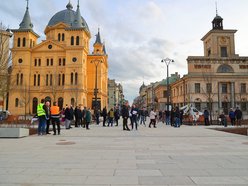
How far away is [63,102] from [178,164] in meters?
59.6

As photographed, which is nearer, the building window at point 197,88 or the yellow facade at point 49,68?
the yellow facade at point 49,68

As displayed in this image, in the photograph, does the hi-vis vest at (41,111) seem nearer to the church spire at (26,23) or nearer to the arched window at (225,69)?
the church spire at (26,23)

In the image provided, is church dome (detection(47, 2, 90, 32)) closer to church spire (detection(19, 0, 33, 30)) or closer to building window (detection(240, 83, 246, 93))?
church spire (detection(19, 0, 33, 30))

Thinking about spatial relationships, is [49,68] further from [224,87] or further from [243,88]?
[243,88]

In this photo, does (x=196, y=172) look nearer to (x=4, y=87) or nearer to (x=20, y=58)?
(x=4, y=87)

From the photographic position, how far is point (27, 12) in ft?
233

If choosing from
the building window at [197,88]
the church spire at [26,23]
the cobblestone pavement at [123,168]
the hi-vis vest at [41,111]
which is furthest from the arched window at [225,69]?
the cobblestone pavement at [123,168]

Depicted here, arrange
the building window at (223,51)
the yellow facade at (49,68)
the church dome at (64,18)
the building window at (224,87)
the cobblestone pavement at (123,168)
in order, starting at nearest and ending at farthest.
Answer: the cobblestone pavement at (123,168) < the yellow facade at (49,68) < the building window at (224,87) < the building window at (223,51) < the church dome at (64,18)

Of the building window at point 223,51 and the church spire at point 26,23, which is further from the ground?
the church spire at point 26,23

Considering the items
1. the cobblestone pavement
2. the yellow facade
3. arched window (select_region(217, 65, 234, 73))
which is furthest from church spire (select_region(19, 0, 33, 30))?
the cobblestone pavement

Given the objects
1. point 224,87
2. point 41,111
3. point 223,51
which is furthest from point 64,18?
point 41,111

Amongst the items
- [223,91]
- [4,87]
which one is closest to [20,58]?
[4,87]

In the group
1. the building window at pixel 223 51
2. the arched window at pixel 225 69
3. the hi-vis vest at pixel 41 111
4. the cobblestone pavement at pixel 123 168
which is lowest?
the cobblestone pavement at pixel 123 168

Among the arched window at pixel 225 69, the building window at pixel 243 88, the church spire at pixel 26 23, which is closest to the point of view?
the building window at pixel 243 88
